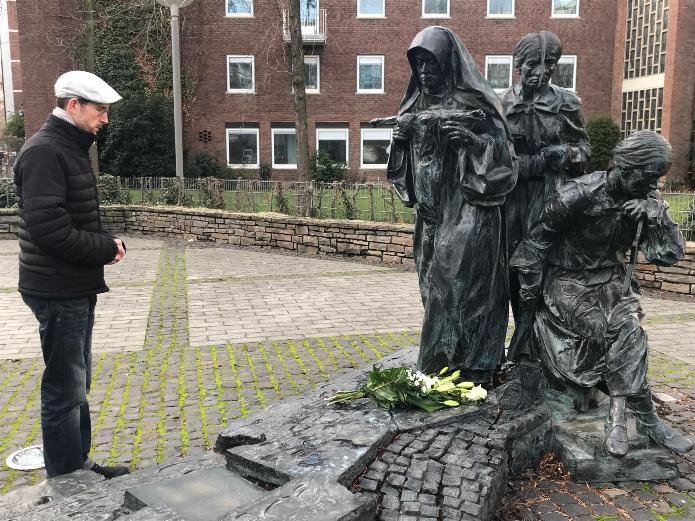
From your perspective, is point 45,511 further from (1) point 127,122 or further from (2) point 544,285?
(1) point 127,122

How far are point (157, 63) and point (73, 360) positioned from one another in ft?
89.7

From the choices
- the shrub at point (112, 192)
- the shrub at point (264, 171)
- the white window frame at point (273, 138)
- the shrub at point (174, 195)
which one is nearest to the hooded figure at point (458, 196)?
the shrub at point (174, 195)

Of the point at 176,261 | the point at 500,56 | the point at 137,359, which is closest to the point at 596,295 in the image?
the point at 137,359

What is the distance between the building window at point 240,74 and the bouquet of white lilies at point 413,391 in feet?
89.2

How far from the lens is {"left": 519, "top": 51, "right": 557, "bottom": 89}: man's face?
4.34 meters

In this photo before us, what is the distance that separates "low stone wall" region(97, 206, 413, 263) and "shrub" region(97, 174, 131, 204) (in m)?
0.55

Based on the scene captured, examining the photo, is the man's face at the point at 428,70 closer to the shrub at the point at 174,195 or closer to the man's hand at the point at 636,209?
the man's hand at the point at 636,209

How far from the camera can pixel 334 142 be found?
98.7 ft

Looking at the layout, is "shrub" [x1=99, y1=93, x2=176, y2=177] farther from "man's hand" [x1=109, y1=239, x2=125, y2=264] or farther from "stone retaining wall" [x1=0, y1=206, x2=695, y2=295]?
"man's hand" [x1=109, y1=239, x2=125, y2=264]

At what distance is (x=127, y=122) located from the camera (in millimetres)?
26281

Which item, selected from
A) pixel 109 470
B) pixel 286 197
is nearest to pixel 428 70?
pixel 109 470

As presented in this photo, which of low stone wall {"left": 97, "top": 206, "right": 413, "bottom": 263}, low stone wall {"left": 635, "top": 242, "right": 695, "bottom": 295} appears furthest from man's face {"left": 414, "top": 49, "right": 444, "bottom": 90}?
low stone wall {"left": 97, "top": 206, "right": 413, "bottom": 263}

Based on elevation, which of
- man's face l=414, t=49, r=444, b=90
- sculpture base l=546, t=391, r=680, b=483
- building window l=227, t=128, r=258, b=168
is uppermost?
building window l=227, t=128, r=258, b=168

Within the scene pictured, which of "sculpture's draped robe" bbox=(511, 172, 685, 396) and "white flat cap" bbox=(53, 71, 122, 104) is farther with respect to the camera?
"sculpture's draped robe" bbox=(511, 172, 685, 396)
